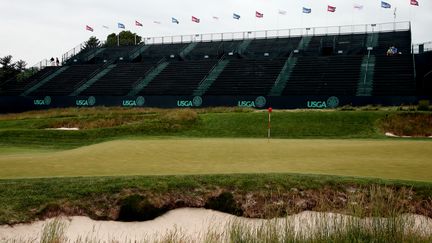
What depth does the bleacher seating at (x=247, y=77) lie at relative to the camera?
5691cm

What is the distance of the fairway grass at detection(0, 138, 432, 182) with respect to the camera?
43.0 ft

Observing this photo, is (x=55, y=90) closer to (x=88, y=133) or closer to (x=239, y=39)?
Answer: (x=239, y=39)

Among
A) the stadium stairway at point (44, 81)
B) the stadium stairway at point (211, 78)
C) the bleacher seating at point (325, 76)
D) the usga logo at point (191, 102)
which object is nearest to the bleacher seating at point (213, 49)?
the stadium stairway at point (211, 78)

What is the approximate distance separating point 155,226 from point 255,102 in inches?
1724

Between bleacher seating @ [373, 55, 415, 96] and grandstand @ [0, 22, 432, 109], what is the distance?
105 millimetres

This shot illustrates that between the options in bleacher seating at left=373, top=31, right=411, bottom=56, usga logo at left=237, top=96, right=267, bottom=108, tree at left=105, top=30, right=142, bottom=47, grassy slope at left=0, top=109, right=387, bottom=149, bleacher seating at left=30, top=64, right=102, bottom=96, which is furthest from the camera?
tree at left=105, top=30, right=142, bottom=47

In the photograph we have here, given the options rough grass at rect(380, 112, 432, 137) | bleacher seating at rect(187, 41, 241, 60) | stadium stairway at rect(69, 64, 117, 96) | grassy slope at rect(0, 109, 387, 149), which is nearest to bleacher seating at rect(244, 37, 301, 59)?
bleacher seating at rect(187, 41, 241, 60)

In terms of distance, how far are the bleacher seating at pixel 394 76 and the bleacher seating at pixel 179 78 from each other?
74.9ft

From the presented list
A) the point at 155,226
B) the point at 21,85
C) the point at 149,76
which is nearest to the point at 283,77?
the point at 149,76

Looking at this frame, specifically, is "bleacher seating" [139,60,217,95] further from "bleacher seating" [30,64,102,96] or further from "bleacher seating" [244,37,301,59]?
"bleacher seating" [30,64,102,96]

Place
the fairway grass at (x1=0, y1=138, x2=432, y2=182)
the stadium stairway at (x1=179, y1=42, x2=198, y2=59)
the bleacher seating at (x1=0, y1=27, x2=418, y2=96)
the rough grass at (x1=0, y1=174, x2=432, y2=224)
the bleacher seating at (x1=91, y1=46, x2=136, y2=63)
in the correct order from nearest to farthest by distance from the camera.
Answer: the rough grass at (x1=0, y1=174, x2=432, y2=224) → the fairway grass at (x1=0, y1=138, x2=432, y2=182) → the bleacher seating at (x1=0, y1=27, x2=418, y2=96) → the stadium stairway at (x1=179, y1=42, x2=198, y2=59) → the bleacher seating at (x1=91, y1=46, x2=136, y2=63)

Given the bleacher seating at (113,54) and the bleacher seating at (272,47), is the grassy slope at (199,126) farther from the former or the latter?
the bleacher seating at (113,54)

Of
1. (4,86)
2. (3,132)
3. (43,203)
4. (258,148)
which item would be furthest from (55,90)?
(43,203)

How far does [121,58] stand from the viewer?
80375 mm
